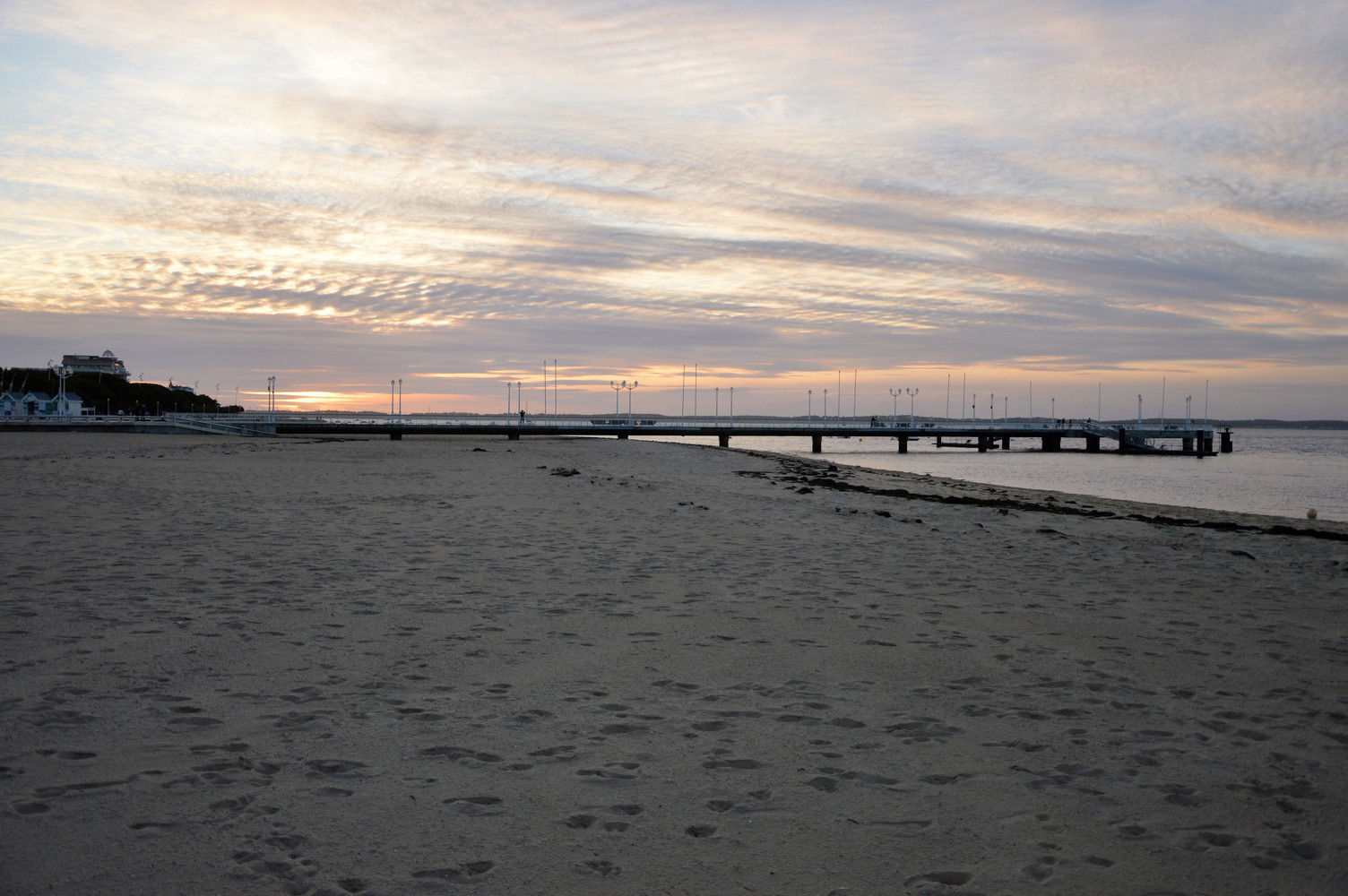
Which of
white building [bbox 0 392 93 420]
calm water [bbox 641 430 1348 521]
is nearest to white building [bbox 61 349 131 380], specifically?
white building [bbox 0 392 93 420]

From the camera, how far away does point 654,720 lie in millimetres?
4922

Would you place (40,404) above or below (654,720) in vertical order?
above

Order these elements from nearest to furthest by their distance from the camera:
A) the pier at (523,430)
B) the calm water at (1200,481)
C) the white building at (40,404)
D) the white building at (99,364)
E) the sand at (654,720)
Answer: the sand at (654,720) < the calm water at (1200,481) < the pier at (523,430) < the white building at (40,404) < the white building at (99,364)

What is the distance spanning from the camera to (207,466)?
24.5m

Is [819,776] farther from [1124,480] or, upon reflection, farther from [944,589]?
[1124,480]

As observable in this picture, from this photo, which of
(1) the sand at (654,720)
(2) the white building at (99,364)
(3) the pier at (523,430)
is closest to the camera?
(1) the sand at (654,720)

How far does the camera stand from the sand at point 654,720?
340cm

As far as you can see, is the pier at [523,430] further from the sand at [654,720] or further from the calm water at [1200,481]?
the sand at [654,720]

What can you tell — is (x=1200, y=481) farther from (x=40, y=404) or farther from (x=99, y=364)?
→ (x=99, y=364)

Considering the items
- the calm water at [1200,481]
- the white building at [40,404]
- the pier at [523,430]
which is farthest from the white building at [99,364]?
the calm water at [1200,481]

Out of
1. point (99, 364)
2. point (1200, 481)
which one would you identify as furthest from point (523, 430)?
point (99, 364)

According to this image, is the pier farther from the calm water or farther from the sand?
the sand

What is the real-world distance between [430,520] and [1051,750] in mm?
10460

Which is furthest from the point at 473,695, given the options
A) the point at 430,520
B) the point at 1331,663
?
the point at 430,520
